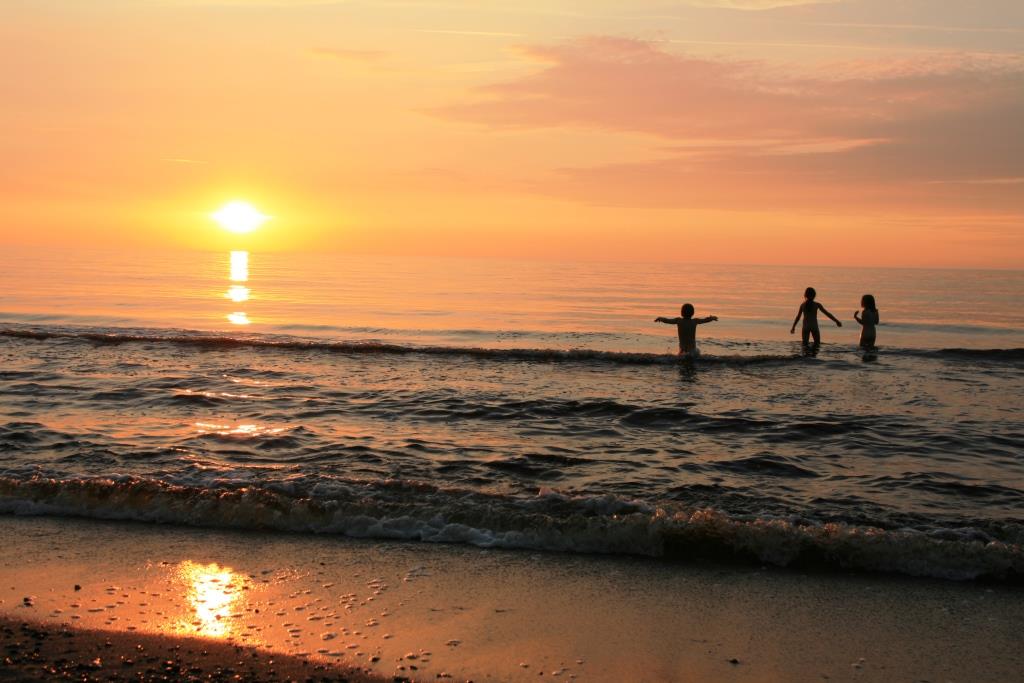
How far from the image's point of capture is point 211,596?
20.3 feet

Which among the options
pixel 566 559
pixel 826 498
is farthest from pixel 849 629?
pixel 826 498

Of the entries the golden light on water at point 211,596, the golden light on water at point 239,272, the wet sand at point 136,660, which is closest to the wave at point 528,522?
the golden light on water at point 211,596

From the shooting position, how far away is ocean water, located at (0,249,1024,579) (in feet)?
25.9

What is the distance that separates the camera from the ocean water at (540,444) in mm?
7887

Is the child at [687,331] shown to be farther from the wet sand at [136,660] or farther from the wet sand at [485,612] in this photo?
the wet sand at [136,660]

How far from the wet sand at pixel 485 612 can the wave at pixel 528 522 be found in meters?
0.27

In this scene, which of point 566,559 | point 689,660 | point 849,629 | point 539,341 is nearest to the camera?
point 689,660

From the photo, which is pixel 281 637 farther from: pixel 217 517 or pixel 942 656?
pixel 942 656

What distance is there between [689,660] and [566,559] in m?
2.08

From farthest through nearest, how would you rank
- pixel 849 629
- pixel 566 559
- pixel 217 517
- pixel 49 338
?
pixel 49 338 < pixel 217 517 < pixel 566 559 < pixel 849 629

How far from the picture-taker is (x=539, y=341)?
28562mm

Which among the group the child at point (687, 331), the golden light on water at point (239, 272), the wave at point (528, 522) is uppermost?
the golden light on water at point (239, 272)

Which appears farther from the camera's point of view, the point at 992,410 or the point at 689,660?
the point at 992,410

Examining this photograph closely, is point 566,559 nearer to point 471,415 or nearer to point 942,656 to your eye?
point 942,656
